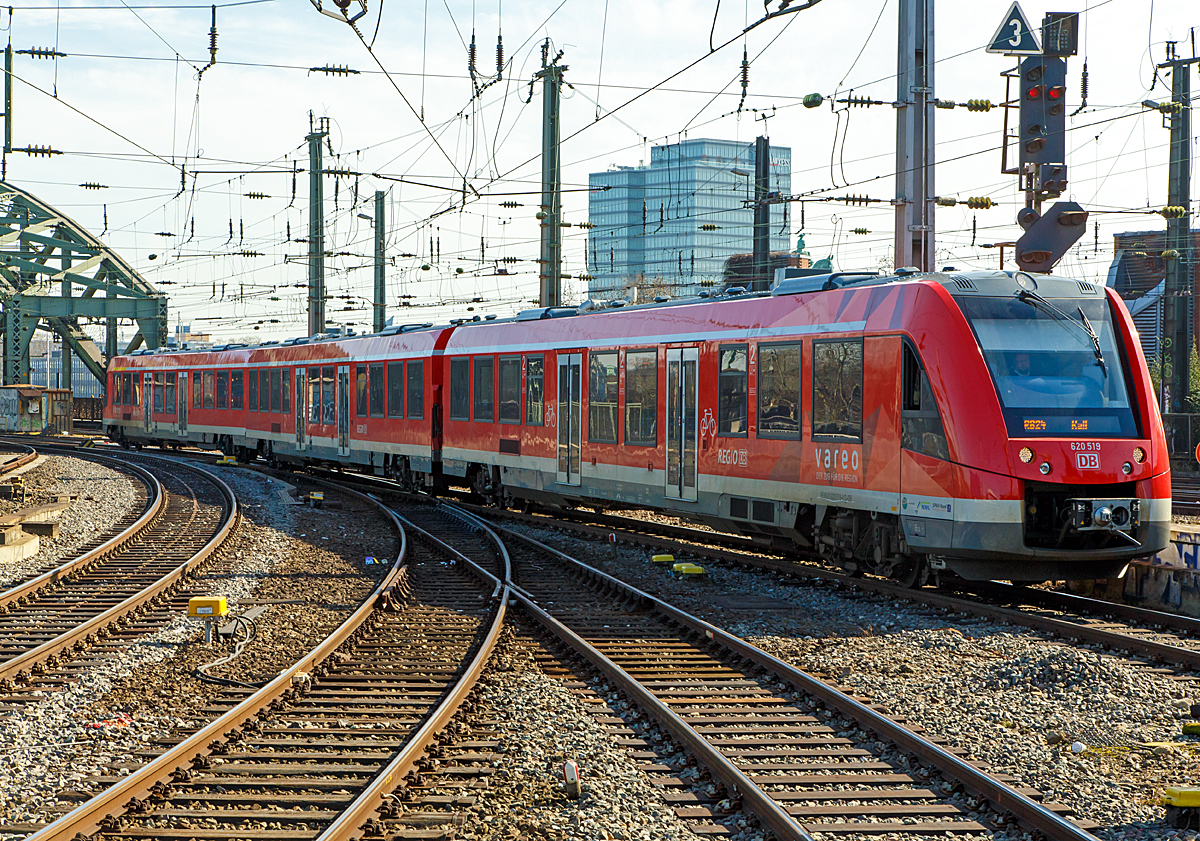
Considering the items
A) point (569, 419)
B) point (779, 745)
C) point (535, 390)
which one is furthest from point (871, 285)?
point (535, 390)

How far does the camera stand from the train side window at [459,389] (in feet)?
68.2

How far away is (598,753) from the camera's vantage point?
6625 mm

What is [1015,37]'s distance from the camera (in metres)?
14.5

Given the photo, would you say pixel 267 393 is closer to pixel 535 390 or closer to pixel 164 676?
pixel 535 390

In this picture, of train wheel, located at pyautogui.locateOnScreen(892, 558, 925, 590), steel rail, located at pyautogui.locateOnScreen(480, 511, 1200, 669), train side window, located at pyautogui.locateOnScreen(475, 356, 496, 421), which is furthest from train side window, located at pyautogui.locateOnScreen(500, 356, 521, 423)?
train wheel, located at pyautogui.locateOnScreen(892, 558, 925, 590)

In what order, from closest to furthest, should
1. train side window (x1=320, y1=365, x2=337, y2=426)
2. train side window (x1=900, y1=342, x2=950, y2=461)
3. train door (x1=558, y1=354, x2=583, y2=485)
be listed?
1. train side window (x1=900, y1=342, x2=950, y2=461)
2. train door (x1=558, y1=354, x2=583, y2=485)
3. train side window (x1=320, y1=365, x2=337, y2=426)

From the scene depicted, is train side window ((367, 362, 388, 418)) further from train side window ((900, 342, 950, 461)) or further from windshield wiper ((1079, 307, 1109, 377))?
windshield wiper ((1079, 307, 1109, 377))

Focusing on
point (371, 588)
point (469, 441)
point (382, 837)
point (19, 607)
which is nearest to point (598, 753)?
point (382, 837)

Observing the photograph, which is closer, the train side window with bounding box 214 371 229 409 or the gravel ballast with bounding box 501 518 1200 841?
the gravel ballast with bounding box 501 518 1200 841

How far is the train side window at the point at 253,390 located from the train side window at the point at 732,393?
20529mm

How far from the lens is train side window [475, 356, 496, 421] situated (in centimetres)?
1989

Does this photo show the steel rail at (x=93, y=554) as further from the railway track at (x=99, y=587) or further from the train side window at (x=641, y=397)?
the train side window at (x=641, y=397)

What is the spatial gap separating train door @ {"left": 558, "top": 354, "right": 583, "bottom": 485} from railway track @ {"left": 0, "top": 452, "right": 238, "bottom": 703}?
5007 millimetres

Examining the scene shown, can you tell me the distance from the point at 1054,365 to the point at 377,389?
16.3 meters
